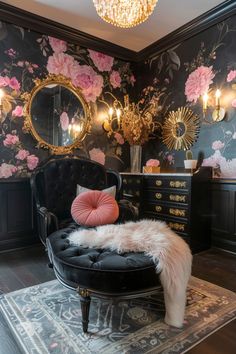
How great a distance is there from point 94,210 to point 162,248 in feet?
2.58

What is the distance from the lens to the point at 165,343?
4.44 feet

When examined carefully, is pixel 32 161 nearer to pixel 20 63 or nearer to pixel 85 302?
pixel 20 63

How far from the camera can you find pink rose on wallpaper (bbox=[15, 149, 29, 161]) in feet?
9.57

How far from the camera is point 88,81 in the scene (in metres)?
3.39

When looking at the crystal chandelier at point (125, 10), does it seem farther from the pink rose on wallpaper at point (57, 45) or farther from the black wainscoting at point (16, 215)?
the black wainscoting at point (16, 215)

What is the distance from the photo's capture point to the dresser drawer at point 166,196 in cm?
277

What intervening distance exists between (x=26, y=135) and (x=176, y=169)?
74.7 inches

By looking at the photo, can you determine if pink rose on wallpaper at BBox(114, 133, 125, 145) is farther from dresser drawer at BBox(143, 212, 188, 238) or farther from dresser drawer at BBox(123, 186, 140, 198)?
dresser drawer at BBox(143, 212, 188, 238)

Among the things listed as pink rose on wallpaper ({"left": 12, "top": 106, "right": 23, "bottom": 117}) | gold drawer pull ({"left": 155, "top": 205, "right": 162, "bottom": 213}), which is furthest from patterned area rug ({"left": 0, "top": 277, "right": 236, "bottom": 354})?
pink rose on wallpaper ({"left": 12, "top": 106, "right": 23, "bottom": 117})

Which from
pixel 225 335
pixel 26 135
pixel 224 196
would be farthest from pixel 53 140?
pixel 225 335

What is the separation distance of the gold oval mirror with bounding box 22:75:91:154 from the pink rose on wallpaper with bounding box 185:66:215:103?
51.7 inches

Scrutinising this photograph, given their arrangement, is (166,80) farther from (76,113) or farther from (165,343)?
(165,343)

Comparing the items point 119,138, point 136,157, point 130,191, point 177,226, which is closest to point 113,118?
point 119,138

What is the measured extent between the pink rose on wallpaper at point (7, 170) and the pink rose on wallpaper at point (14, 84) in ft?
2.83
